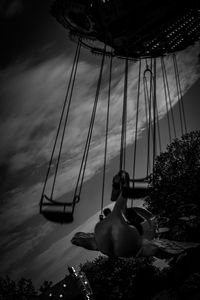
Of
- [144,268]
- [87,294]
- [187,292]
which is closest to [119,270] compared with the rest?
[144,268]

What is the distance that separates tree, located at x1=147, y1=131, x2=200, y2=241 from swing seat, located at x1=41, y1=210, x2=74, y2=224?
18.7 feet

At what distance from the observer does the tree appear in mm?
8852

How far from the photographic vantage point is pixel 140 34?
5.94m

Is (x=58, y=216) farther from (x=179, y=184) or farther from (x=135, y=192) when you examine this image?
(x=179, y=184)

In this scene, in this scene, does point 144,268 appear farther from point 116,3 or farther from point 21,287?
point 116,3

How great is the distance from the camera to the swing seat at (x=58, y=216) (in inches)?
154

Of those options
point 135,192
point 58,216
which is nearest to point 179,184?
point 58,216

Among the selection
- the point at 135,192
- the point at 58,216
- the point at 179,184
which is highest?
the point at 179,184

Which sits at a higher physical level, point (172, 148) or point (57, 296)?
point (172, 148)

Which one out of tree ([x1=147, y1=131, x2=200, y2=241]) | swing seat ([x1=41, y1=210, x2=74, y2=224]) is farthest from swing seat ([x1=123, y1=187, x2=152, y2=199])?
tree ([x1=147, y1=131, x2=200, y2=241])

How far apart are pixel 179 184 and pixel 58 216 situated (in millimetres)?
7134

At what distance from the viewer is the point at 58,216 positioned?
3938 millimetres

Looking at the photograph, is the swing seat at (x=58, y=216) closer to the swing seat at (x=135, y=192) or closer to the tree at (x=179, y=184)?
the swing seat at (x=135, y=192)

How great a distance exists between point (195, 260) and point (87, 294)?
274 centimetres
